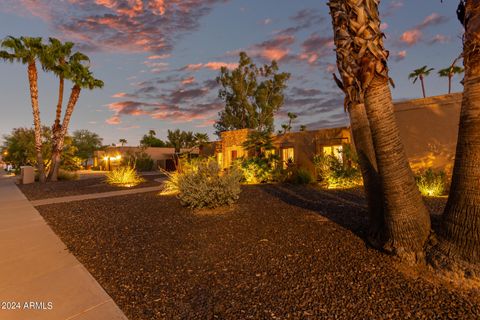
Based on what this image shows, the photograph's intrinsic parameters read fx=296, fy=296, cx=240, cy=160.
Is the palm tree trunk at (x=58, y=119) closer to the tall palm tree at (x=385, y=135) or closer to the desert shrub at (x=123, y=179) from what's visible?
the desert shrub at (x=123, y=179)

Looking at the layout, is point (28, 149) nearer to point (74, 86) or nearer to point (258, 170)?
point (74, 86)

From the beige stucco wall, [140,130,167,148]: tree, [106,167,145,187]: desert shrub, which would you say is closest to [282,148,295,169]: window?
the beige stucco wall

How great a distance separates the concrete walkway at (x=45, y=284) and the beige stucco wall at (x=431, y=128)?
507 inches

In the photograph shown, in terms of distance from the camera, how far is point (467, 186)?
329 cm

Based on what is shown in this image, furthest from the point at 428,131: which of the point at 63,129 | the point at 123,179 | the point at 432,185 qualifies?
the point at 63,129

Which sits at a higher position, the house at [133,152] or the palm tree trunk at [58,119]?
the palm tree trunk at [58,119]

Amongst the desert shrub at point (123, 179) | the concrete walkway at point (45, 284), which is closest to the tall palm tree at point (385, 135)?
the concrete walkway at point (45, 284)

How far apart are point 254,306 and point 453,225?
2.41 meters

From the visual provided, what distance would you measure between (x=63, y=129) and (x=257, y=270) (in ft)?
72.7

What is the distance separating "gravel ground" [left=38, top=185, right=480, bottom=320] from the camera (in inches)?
116

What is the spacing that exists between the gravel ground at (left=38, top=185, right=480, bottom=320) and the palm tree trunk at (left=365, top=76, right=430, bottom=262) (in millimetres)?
316

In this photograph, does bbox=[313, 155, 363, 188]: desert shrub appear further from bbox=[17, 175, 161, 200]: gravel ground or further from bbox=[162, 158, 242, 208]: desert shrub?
bbox=[17, 175, 161, 200]: gravel ground

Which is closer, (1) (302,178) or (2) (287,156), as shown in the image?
(1) (302,178)

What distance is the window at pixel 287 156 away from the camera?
59.5 ft
